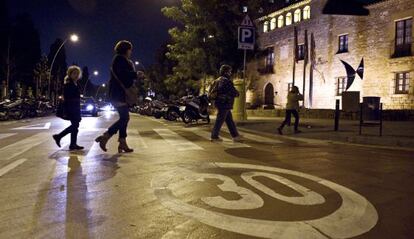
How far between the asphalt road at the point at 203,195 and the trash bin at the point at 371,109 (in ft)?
15.1

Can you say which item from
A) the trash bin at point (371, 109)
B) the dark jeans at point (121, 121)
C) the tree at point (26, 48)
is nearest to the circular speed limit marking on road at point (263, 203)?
the dark jeans at point (121, 121)

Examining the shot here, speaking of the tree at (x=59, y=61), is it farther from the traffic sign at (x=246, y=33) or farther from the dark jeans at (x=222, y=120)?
the dark jeans at (x=222, y=120)

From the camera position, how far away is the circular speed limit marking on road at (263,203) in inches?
142

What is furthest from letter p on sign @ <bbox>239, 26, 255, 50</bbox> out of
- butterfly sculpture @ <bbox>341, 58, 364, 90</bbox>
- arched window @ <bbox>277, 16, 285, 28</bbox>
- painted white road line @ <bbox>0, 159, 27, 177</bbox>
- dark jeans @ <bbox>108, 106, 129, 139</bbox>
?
arched window @ <bbox>277, 16, 285, 28</bbox>

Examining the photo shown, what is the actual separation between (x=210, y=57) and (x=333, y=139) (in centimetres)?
1387

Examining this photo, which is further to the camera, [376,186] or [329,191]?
[376,186]

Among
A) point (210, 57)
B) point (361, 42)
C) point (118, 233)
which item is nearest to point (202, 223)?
point (118, 233)

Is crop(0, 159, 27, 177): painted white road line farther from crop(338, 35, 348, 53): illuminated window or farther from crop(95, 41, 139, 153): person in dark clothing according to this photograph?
crop(338, 35, 348, 53): illuminated window

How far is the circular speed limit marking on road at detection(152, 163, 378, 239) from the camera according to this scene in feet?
11.8

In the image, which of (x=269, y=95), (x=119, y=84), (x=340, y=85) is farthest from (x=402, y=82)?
(x=119, y=84)

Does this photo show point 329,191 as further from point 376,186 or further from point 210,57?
point 210,57

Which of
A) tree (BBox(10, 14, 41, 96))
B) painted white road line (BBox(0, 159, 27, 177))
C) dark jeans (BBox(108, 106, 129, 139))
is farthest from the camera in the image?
tree (BBox(10, 14, 41, 96))

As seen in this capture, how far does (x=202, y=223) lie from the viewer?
3.76m

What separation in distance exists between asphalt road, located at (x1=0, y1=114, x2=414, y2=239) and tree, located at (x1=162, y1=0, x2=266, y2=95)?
16843 mm
